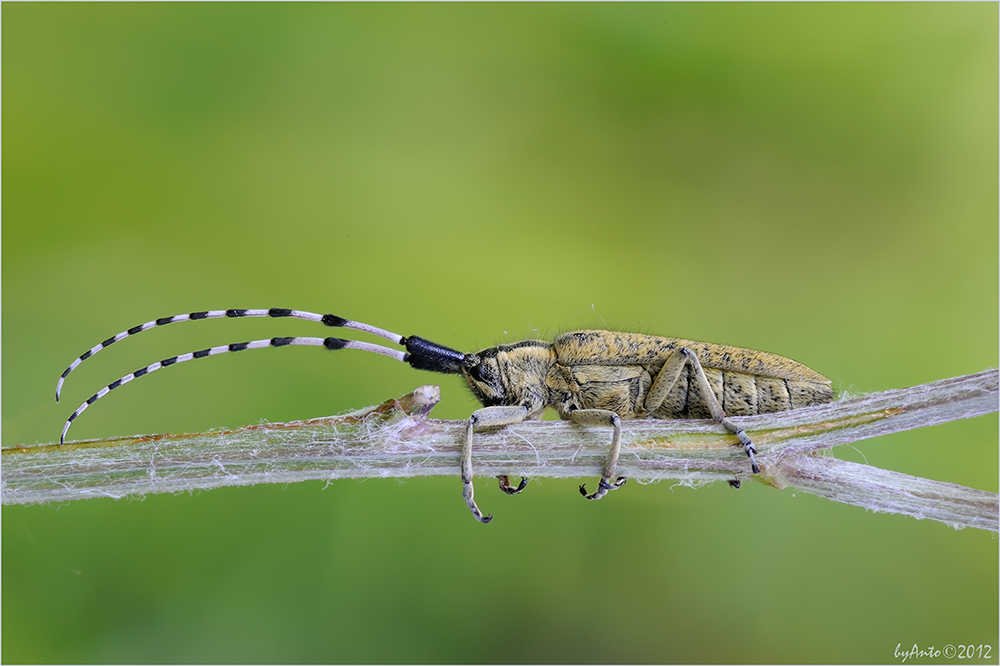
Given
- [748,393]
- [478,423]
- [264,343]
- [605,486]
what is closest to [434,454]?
[478,423]

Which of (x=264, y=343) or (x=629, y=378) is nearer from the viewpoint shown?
→ (x=264, y=343)

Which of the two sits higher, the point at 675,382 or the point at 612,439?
the point at 675,382

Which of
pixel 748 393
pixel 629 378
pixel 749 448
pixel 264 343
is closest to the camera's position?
pixel 749 448

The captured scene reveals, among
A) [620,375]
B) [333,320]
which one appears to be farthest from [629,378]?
[333,320]

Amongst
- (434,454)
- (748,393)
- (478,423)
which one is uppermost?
(748,393)

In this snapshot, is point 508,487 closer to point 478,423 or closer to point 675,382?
point 478,423

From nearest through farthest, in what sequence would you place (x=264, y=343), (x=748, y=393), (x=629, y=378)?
(x=264, y=343)
(x=748, y=393)
(x=629, y=378)

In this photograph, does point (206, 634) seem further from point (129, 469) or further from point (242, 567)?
point (129, 469)

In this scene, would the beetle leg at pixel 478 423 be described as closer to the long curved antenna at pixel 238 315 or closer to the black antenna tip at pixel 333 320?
the long curved antenna at pixel 238 315
